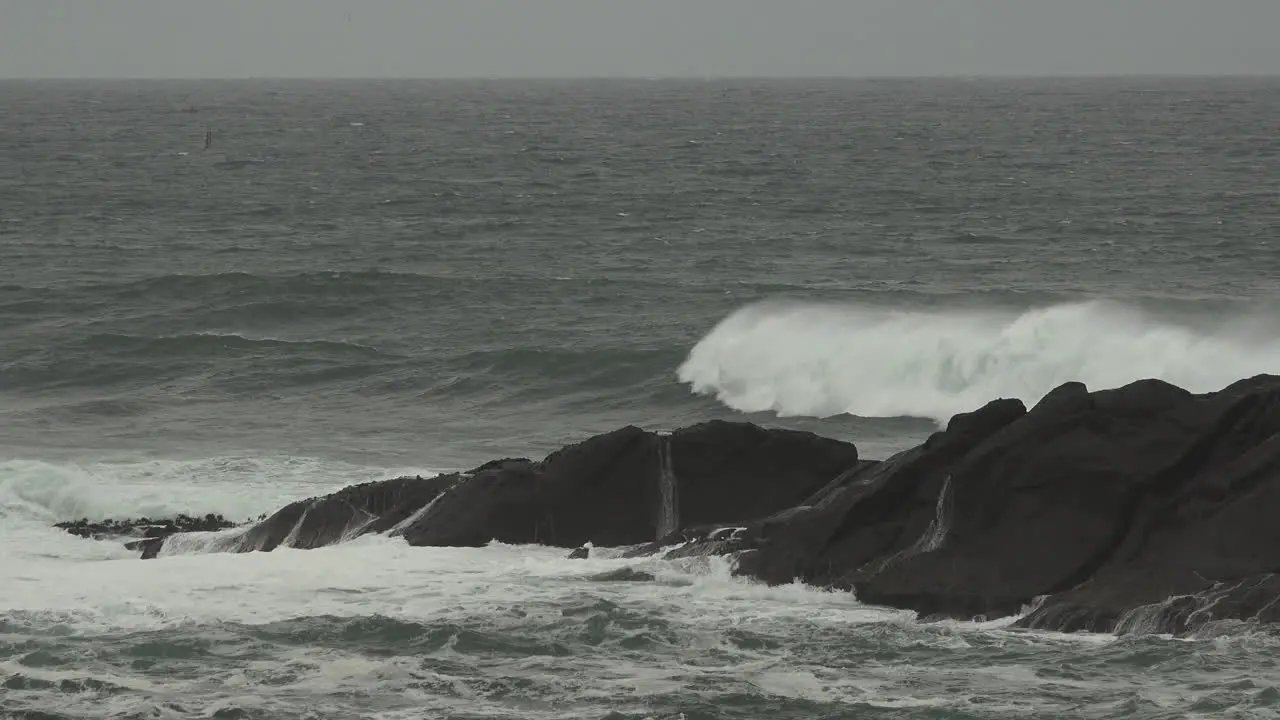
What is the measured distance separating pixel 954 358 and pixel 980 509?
1693 cm

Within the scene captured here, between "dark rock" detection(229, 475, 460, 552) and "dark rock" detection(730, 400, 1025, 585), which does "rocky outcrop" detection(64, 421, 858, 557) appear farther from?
"dark rock" detection(730, 400, 1025, 585)

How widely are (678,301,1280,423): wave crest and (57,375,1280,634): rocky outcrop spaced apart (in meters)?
12.0

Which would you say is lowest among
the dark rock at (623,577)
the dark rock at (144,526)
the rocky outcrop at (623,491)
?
the dark rock at (144,526)

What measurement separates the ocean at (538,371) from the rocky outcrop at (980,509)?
0.42 meters

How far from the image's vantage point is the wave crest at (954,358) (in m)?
35.1

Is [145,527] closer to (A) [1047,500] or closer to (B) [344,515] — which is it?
(B) [344,515]

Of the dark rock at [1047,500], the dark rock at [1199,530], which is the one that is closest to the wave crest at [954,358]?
the dark rock at [1047,500]

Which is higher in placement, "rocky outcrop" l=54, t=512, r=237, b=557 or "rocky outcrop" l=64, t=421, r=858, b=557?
"rocky outcrop" l=64, t=421, r=858, b=557

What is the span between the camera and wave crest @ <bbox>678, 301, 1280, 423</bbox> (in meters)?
35.1

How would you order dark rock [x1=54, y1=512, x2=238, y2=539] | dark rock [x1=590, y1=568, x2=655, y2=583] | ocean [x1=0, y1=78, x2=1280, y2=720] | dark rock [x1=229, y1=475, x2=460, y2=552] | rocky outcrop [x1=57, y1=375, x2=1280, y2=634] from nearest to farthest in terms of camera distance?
ocean [x1=0, y1=78, x2=1280, y2=720] < rocky outcrop [x1=57, y1=375, x2=1280, y2=634] < dark rock [x1=590, y1=568, x2=655, y2=583] < dark rock [x1=229, y1=475, x2=460, y2=552] < dark rock [x1=54, y1=512, x2=238, y2=539]

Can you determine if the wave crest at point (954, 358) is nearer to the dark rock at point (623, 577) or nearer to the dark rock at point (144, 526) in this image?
the dark rock at point (144, 526)

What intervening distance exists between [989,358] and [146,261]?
2661cm

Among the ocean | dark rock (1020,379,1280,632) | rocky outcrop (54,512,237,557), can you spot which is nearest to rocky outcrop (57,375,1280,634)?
dark rock (1020,379,1280,632)

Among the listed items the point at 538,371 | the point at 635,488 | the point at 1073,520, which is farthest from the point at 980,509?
the point at 538,371
